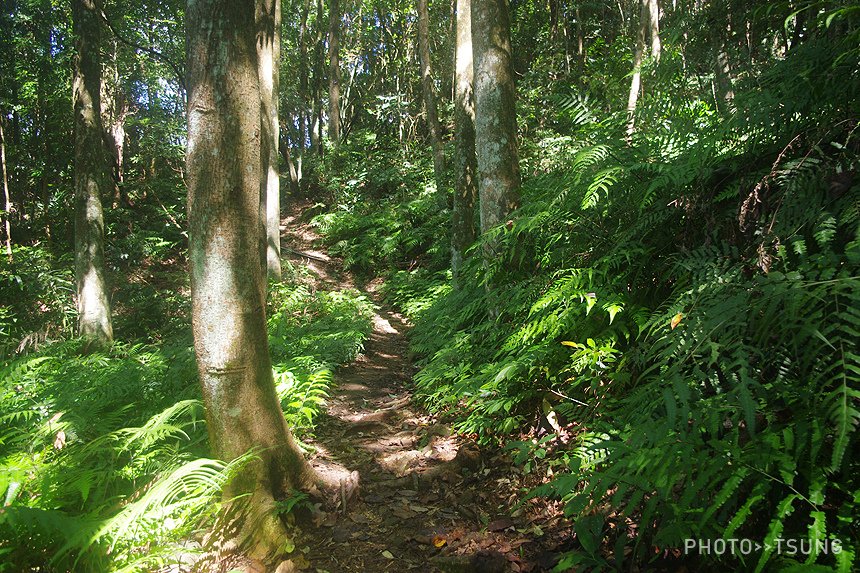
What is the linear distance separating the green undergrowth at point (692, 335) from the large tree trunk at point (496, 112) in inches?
13.2

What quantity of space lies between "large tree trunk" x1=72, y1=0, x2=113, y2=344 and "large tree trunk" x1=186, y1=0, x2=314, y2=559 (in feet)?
22.7

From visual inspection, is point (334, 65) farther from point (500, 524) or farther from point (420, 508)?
point (500, 524)

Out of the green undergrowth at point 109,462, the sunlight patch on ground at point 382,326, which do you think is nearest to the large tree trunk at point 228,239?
the green undergrowth at point 109,462

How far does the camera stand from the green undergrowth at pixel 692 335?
1677 millimetres

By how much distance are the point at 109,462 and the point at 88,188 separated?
7271 mm

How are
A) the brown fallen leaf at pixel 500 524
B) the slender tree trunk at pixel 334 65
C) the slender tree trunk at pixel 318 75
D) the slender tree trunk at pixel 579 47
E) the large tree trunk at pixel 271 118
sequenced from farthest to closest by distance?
the slender tree trunk at pixel 318 75 → the slender tree trunk at pixel 334 65 → the slender tree trunk at pixel 579 47 → the large tree trunk at pixel 271 118 → the brown fallen leaf at pixel 500 524

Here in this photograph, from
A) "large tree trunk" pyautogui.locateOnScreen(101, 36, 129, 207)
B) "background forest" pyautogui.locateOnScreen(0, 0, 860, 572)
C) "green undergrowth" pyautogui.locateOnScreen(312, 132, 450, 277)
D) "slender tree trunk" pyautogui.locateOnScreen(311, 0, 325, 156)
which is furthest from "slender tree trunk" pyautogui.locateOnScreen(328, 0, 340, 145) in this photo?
"background forest" pyautogui.locateOnScreen(0, 0, 860, 572)

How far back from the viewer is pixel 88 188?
329 inches

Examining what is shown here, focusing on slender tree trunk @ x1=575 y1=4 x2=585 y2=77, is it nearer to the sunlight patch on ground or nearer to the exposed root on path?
the sunlight patch on ground

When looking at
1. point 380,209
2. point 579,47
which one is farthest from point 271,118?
point 579,47

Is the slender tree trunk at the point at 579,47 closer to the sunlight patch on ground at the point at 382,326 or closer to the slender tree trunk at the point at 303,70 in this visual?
the sunlight patch on ground at the point at 382,326

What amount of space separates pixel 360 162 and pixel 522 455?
1899 centimetres

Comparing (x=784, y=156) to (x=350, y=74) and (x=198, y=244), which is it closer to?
(x=198, y=244)

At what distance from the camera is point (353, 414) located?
5.23 meters
